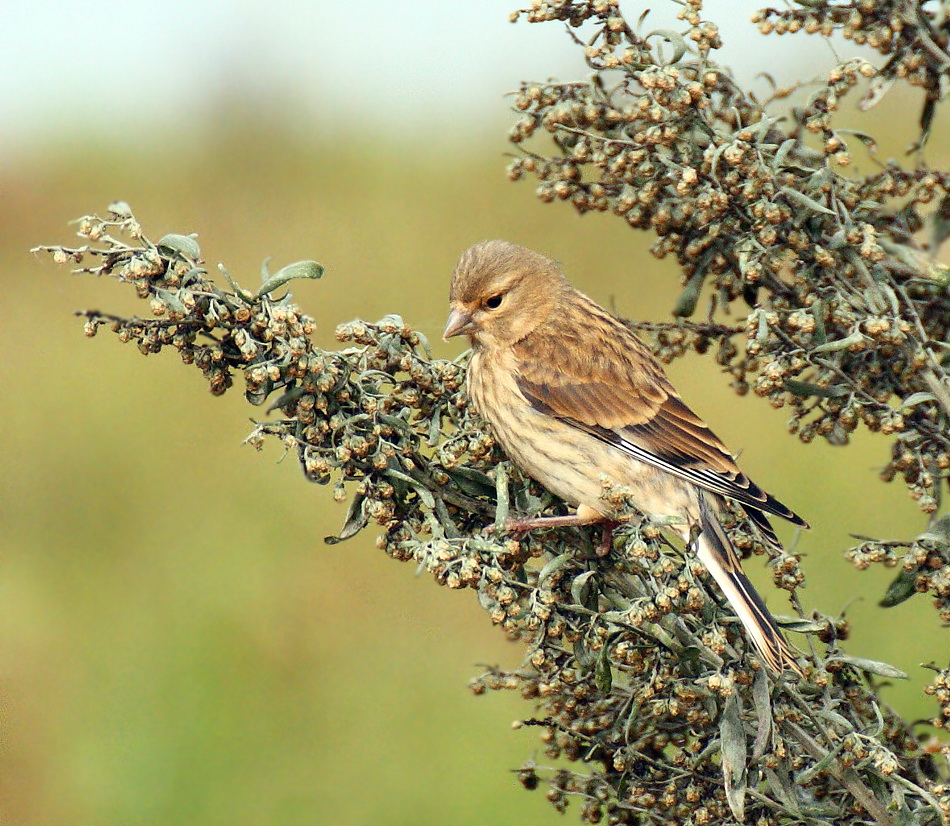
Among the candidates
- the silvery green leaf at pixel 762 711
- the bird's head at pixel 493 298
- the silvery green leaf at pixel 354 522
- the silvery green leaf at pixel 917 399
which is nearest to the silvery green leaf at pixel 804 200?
the silvery green leaf at pixel 917 399

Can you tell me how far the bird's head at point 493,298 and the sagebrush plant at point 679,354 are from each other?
1.07m

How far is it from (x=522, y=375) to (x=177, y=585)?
3.56 metres

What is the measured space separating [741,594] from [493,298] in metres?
1.44

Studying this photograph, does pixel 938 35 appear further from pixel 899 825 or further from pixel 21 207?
pixel 21 207

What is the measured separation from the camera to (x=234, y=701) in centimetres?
601

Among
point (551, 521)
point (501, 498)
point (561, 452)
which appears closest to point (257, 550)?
point (561, 452)

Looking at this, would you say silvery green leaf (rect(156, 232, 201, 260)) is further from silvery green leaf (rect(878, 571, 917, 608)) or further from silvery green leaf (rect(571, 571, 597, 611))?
silvery green leaf (rect(878, 571, 917, 608))

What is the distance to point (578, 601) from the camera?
2309mm

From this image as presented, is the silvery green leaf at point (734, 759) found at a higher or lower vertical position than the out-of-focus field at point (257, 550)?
lower

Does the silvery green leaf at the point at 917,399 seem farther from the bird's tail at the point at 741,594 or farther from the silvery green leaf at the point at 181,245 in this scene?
the silvery green leaf at the point at 181,245

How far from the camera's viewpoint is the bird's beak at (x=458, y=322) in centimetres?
372

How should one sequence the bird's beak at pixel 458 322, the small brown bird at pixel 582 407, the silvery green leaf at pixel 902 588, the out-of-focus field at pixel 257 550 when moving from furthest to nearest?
the out-of-focus field at pixel 257 550 < the bird's beak at pixel 458 322 < the small brown bird at pixel 582 407 < the silvery green leaf at pixel 902 588

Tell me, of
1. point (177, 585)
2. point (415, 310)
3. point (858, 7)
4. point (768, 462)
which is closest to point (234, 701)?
point (177, 585)

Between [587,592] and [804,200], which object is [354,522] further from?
[804,200]
